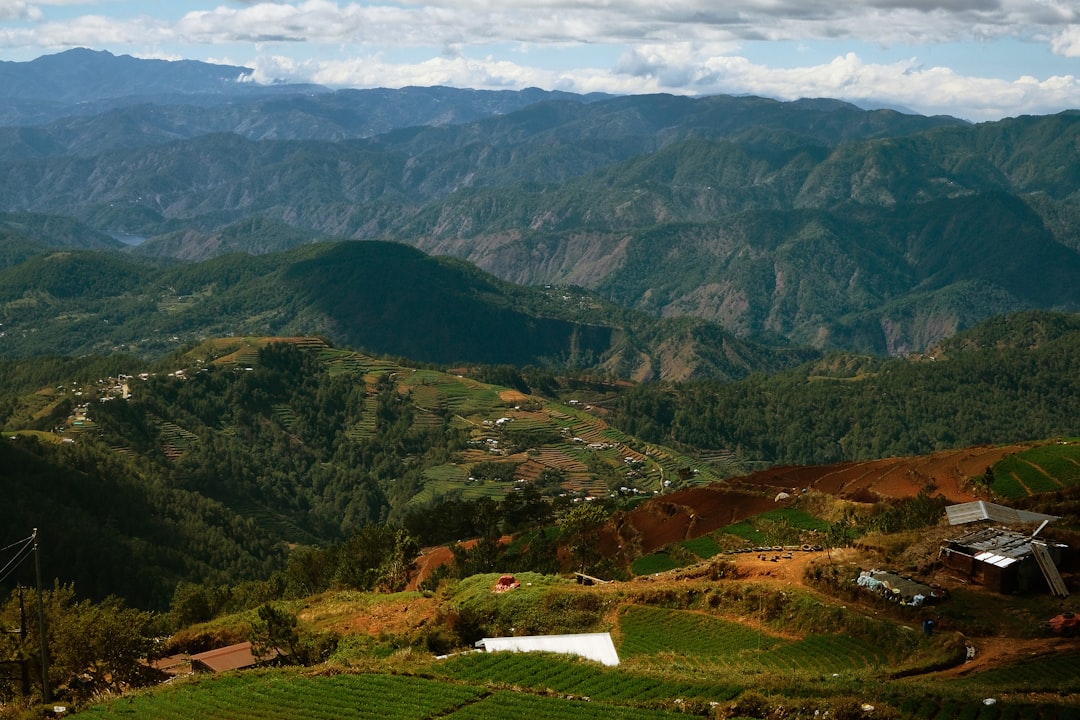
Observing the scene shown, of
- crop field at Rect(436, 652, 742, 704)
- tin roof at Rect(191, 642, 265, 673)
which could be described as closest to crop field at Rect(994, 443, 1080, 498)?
crop field at Rect(436, 652, 742, 704)

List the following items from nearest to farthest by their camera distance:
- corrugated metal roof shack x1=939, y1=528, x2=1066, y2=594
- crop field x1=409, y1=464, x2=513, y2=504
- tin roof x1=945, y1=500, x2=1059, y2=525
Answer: corrugated metal roof shack x1=939, y1=528, x2=1066, y2=594 < tin roof x1=945, y1=500, x2=1059, y2=525 < crop field x1=409, y1=464, x2=513, y2=504

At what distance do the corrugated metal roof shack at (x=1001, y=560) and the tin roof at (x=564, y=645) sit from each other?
68.4 ft

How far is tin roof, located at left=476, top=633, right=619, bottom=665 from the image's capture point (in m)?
56.2

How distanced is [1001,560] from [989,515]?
15111 mm

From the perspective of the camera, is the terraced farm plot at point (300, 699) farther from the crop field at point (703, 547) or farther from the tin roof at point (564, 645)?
the crop field at point (703, 547)

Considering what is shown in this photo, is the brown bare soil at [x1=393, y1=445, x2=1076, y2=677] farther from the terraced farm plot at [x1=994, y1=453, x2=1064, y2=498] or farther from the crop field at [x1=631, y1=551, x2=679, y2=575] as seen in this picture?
the crop field at [x1=631, y1=551, x2=679, y2=575]

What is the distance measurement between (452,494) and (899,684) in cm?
14059

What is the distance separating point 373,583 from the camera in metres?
91.6

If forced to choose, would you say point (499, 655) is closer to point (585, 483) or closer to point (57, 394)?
point (585, 483)

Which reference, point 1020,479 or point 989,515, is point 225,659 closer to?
point 989,515

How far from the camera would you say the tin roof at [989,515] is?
247 ft

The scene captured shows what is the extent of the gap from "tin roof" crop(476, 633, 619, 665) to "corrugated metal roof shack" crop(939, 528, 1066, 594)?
20843 millimetres

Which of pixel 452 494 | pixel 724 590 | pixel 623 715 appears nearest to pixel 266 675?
pixel 623 715

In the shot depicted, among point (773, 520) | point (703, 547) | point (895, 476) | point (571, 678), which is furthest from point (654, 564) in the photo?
point (571, 678)
